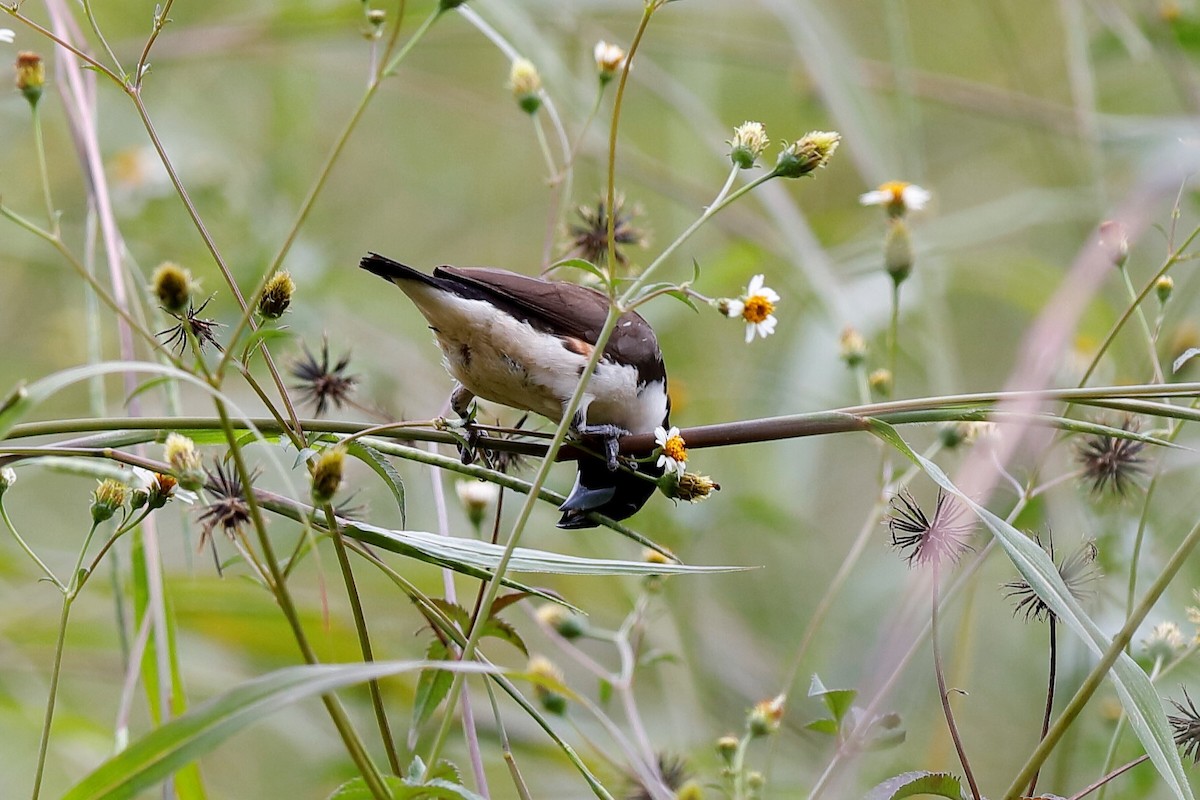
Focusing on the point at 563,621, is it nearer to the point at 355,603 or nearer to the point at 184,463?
the point at 355,603

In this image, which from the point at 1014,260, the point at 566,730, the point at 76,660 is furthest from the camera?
the point at 1014,260

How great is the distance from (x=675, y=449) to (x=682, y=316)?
240 centimetres

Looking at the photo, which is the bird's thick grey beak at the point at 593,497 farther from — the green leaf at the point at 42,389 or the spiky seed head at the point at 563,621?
the green leaf at the point at 42,389

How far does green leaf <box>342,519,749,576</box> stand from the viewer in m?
1.18

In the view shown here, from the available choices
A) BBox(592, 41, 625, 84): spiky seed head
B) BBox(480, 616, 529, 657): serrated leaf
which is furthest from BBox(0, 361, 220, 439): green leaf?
BBox(592, 41, 625, 84): spiky seed head

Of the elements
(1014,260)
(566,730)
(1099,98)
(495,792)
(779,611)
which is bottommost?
(566,730)

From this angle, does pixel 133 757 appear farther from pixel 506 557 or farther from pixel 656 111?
pixel 656 111

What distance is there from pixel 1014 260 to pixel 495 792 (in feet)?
6.84

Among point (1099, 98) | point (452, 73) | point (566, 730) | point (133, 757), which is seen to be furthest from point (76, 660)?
point (1099, 98)

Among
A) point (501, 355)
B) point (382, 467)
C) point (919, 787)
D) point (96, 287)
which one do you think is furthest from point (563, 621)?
point (96, 287)

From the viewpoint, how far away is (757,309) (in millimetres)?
1478

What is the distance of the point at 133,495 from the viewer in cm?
122

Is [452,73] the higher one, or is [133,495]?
[452,73]

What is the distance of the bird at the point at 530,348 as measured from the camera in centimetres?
201
